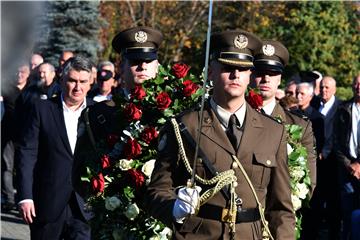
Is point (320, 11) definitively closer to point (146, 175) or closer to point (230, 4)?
point (230, 4)

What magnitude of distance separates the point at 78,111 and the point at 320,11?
26121 millimetres

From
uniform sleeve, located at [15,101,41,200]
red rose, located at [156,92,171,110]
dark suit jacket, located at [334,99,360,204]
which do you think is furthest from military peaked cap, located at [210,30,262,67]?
dark suit jacket, located at [334,99,360,204]

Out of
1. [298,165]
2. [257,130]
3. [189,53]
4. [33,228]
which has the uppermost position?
[257,130]

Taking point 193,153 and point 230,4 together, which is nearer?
point 193,153

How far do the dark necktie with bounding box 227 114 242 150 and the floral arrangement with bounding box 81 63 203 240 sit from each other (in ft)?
4.85

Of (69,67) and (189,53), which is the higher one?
(69,67)

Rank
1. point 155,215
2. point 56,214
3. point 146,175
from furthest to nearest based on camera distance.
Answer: point 56,214, point 146,175, point 155,215

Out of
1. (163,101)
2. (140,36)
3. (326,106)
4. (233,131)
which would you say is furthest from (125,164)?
(326,106)

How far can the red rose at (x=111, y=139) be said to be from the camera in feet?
21.6

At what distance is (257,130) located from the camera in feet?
16.0

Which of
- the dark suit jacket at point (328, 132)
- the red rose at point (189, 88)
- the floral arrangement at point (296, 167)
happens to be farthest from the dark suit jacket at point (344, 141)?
the red rose at point (189, 88)

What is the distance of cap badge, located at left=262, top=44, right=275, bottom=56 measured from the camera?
26.2 ft

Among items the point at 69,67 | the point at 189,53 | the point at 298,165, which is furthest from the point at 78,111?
the point at 189,53

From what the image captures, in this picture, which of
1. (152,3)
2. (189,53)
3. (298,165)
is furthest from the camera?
(189,53)
